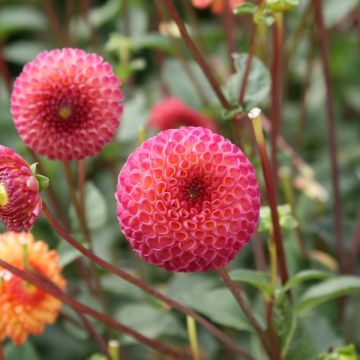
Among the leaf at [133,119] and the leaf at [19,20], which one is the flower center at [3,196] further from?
the leaf at [19,20]

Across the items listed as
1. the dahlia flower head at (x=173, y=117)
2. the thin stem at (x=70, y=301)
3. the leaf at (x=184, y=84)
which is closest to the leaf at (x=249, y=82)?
the thin stem at (x=70, y=301)

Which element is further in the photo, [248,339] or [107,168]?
[107,168]

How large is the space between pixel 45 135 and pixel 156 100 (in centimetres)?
59

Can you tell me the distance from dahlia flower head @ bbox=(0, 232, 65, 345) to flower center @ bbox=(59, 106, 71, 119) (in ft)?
0.36

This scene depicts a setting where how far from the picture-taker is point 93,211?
775mm

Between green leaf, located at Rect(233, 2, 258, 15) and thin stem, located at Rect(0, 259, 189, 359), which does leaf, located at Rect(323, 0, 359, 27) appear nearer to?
green leaf, located at Rect(233, 2, 258, 15)

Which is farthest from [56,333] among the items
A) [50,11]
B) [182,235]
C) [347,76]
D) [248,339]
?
[347,76]

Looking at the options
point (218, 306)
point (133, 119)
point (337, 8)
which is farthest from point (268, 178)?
point (337, 8)

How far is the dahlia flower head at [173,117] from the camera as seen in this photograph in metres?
1.00

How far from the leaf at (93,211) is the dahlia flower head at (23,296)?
0.30ft

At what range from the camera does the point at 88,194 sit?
0.80 m

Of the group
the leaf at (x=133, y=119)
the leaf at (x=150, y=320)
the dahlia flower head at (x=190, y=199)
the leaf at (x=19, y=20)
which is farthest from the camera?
the leaf at (x=19, y=20)

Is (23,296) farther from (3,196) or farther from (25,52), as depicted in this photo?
(25,52)

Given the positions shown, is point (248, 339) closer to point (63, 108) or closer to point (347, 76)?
point (63, 108)
